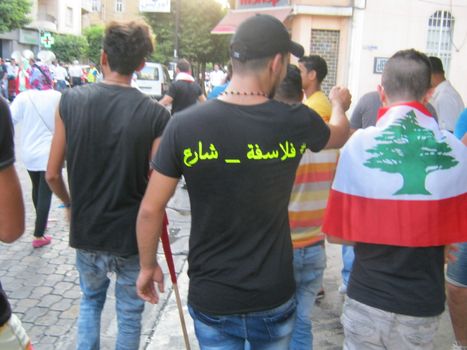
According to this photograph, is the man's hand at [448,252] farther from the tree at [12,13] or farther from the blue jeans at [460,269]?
the tree at [12,13]

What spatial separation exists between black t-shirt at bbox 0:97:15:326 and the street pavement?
2.10 m

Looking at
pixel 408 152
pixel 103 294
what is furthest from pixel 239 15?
pixel 408 152

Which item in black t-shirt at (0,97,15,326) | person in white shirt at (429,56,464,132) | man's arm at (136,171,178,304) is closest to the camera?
black t-shirt at (0,97,15,326)

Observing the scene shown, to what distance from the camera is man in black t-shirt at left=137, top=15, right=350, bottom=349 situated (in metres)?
1.94

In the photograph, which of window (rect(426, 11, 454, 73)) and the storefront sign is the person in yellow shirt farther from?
window (rect(426, 11, 454, 73))

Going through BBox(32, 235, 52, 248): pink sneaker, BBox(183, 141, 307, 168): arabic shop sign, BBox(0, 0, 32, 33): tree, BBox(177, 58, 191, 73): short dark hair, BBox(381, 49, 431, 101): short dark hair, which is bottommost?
BBox(32, 235, 52, 248): pink sneaker

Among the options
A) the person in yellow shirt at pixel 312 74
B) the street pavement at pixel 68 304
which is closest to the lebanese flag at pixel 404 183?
the person in yellow shirt at pixel 312 74

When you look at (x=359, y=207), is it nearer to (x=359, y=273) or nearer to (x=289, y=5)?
(x=359, y=273)

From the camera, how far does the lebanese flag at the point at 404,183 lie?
6.93 feet

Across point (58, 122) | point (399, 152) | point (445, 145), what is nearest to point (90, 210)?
point (58, 122)

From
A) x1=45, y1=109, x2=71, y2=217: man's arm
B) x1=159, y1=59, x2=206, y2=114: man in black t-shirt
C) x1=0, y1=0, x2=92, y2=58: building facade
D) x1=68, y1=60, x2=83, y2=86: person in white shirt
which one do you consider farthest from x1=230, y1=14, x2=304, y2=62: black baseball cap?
x1=0, y1=0, x2=92, y2=58: building facade

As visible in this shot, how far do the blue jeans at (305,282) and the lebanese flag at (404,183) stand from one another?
0.91 m

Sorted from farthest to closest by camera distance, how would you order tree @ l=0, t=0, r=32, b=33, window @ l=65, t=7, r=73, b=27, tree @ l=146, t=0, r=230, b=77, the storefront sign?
1. window @ l=65, t=7, r=73, b=27
2. tree @ l=146, t=0, r=230, b=77
3. tree @ l=0, t=0, r=32, b=33
4. the storefront sign

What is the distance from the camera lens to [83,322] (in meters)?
3.00
